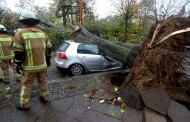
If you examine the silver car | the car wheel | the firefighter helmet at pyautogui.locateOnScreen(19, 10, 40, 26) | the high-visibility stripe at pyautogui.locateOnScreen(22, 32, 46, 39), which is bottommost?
the car wheel

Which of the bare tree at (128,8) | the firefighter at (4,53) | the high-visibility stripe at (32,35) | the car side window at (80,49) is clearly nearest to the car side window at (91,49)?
the car side window at (80,49)

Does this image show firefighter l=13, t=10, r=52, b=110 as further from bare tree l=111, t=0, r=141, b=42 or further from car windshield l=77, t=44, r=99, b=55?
bare tree l=111, t=0, r=141, b=42

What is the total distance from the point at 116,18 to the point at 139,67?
11.7 metres

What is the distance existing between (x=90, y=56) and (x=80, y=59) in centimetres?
42

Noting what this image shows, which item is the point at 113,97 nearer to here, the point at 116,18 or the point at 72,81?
the point at 72,81

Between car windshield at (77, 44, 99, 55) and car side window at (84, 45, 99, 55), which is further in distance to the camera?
car side window at (84, 45, 99, 55)

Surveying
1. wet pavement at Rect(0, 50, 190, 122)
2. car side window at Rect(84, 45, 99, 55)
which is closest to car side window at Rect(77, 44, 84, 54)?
car side window at Rect(84, 45, 99, 55)

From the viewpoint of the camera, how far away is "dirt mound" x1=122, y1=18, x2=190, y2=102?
10.8 ft

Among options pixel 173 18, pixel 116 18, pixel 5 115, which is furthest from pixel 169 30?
pixel 116 18

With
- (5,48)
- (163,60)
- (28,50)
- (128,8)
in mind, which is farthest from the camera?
(128,8)

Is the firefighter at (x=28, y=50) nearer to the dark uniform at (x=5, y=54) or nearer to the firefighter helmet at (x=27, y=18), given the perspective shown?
the firefighter helmet at (x=27, y=18)

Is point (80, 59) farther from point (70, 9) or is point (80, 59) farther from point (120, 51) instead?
point (70, 9)

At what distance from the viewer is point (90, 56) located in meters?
6.37

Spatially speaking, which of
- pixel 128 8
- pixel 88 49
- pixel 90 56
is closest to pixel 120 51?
pixel 90 56
